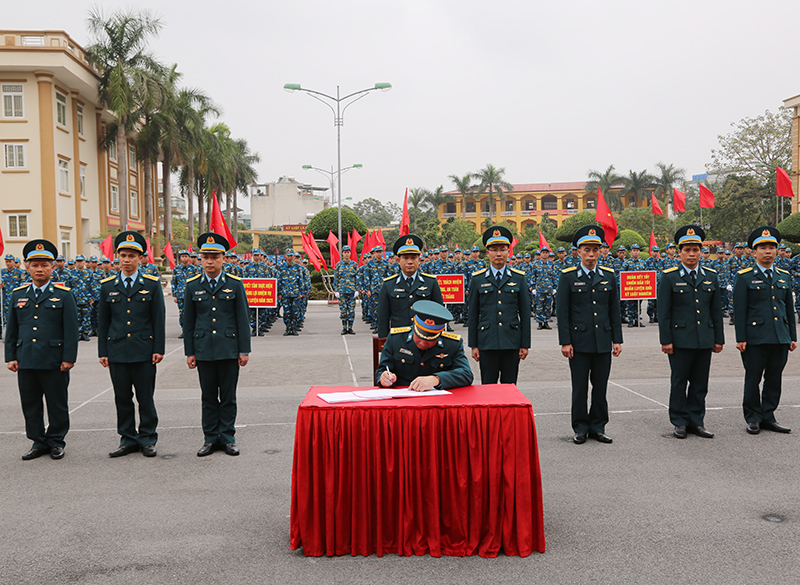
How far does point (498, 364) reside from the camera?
264 inches

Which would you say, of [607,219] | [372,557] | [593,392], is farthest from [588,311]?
[607,219]

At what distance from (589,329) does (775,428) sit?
86.9 inches

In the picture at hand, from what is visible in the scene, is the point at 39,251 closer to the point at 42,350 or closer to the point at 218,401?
the point at 42,350

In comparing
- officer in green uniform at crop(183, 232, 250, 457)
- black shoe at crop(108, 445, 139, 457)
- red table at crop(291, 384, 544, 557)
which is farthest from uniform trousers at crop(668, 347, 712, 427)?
black shoe at crop(108, 445, 139, 457)

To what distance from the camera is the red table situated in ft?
12.5

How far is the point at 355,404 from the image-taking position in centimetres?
391

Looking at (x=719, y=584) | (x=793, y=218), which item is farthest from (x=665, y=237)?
(x=719, y=584)

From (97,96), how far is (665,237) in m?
47.3

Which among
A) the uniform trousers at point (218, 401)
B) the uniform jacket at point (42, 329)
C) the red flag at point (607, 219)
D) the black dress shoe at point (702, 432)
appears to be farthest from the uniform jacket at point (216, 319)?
the red flag at point (607, 219)

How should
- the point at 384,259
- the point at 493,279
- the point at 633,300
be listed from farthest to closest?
the point at 384,259 → the point at 633,300 → the point at 493,279

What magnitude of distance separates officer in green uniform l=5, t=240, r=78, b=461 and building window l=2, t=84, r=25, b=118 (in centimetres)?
3328

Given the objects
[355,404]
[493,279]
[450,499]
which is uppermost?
[493,279]

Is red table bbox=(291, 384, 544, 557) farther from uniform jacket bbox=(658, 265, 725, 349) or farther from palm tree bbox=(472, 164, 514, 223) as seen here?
palm tree bbox=(472, 164, 514, 223)

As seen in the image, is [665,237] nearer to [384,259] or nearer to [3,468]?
[384,259]
